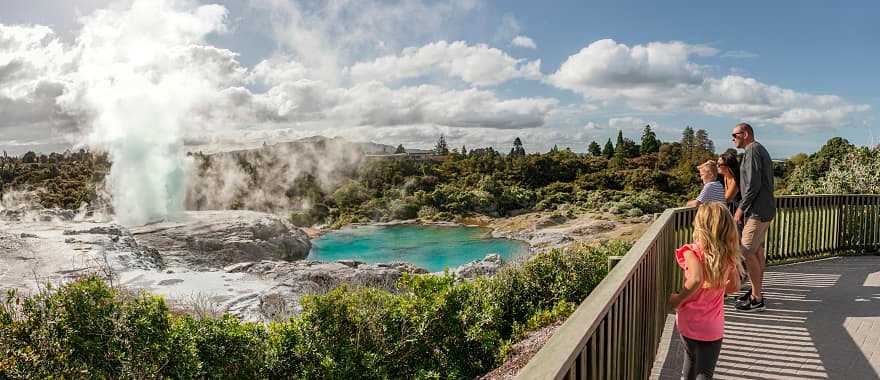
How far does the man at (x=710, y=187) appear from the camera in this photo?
442cm

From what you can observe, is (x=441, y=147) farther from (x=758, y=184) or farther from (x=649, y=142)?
(x=758, y=184)

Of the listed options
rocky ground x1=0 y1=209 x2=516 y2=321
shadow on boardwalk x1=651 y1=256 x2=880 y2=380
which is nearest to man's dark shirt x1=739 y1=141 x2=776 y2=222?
shadow on boardwalk x1=651 y1=256 x2=880 y2=380

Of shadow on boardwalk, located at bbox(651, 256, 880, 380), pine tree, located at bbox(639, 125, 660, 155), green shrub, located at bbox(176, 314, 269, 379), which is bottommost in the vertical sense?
green shrub, located at bbox(176, 314, 269, 379)

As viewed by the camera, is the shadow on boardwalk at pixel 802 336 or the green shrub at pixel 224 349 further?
the green shrub at pixel 224 349

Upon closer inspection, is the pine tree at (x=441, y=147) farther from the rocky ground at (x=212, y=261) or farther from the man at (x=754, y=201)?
the man at (x=754, y=201)

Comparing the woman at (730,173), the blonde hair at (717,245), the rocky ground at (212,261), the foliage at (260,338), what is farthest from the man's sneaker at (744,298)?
the blonde hair at (717,245)

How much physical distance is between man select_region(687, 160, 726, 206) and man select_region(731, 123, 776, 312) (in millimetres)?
224

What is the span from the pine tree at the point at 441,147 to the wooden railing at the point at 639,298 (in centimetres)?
3932

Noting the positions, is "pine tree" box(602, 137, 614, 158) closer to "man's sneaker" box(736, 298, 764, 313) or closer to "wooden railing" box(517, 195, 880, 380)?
"wooden railing" box(517, 195, 880, 380)

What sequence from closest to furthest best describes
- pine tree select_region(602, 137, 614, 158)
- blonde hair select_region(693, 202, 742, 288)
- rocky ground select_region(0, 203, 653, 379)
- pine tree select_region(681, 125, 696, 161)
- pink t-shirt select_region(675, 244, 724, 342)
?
blonde hair select_region(693, 202, 742, 288) < pink t-shirt select_region(675, 244, 724, 342) < rocky ground select_region(0, 203, 653, 379) < pine tree select_region(681, 125, 696, 161) < pine tree select_region(602, 137, 614, 158)

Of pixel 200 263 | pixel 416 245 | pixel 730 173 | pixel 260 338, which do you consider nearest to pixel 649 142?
pixel 416 245

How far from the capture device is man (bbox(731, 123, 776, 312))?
4.44m

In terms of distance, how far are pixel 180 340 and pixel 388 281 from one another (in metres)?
8.09

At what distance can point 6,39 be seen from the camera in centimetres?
2700
